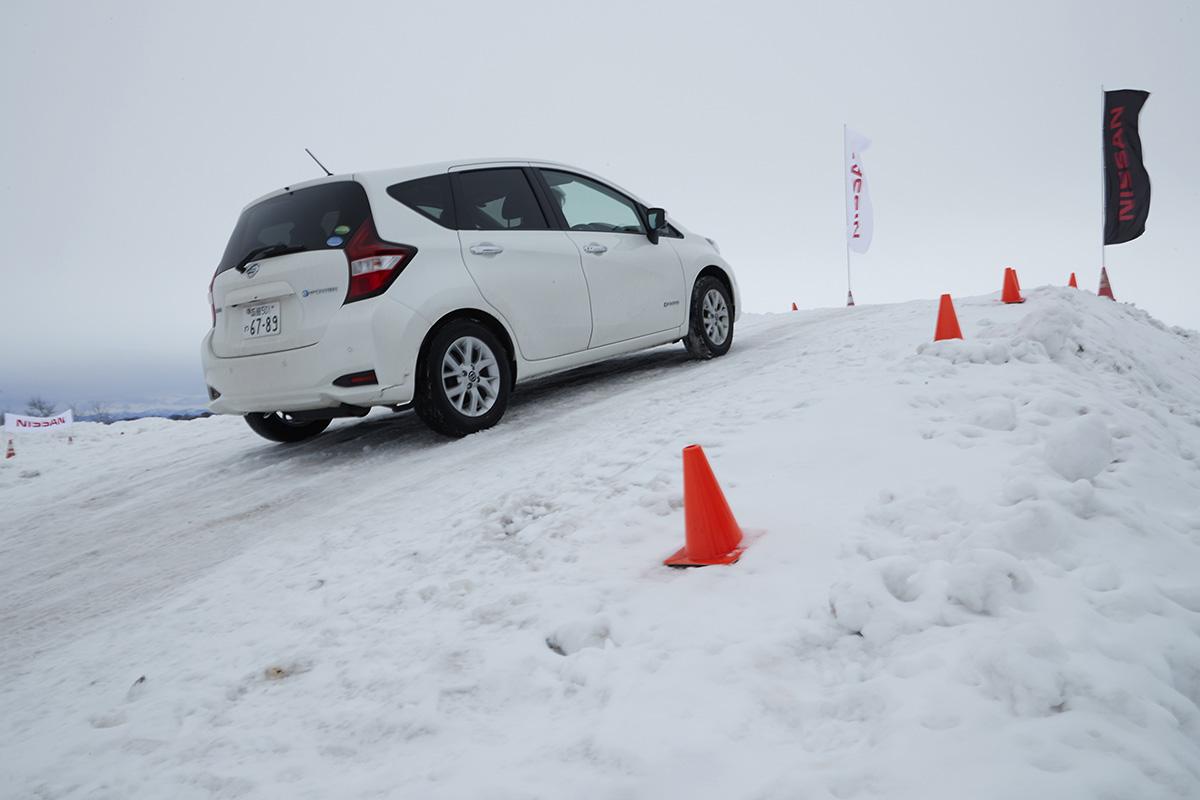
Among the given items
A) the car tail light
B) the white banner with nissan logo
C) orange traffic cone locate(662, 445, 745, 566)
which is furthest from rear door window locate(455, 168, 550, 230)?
the white banner with nissan logo

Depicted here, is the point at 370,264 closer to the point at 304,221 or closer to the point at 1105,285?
the point at 304,221

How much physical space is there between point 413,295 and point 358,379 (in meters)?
0.61

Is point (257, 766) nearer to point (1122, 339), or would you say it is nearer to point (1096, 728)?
point (1096, 728)

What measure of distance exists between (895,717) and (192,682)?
6.76 ft

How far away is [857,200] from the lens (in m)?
19.1

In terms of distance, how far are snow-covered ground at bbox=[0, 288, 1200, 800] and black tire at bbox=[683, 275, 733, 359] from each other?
228 cm

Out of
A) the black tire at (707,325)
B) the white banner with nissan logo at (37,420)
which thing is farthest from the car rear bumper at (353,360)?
the white banner with nissan logo at (37,420)

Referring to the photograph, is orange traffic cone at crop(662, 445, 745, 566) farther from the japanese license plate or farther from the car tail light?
the japanese license plate

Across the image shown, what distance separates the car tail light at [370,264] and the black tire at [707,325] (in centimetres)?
301

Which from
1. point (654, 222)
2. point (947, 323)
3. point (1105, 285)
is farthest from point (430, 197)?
point (1105, 285)

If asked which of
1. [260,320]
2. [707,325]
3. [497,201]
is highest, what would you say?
[497,201]

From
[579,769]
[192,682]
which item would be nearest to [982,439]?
[579,769]

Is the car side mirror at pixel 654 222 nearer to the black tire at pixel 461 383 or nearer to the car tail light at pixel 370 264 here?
the black tire at pixel 461 383

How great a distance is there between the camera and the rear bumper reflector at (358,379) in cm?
427
